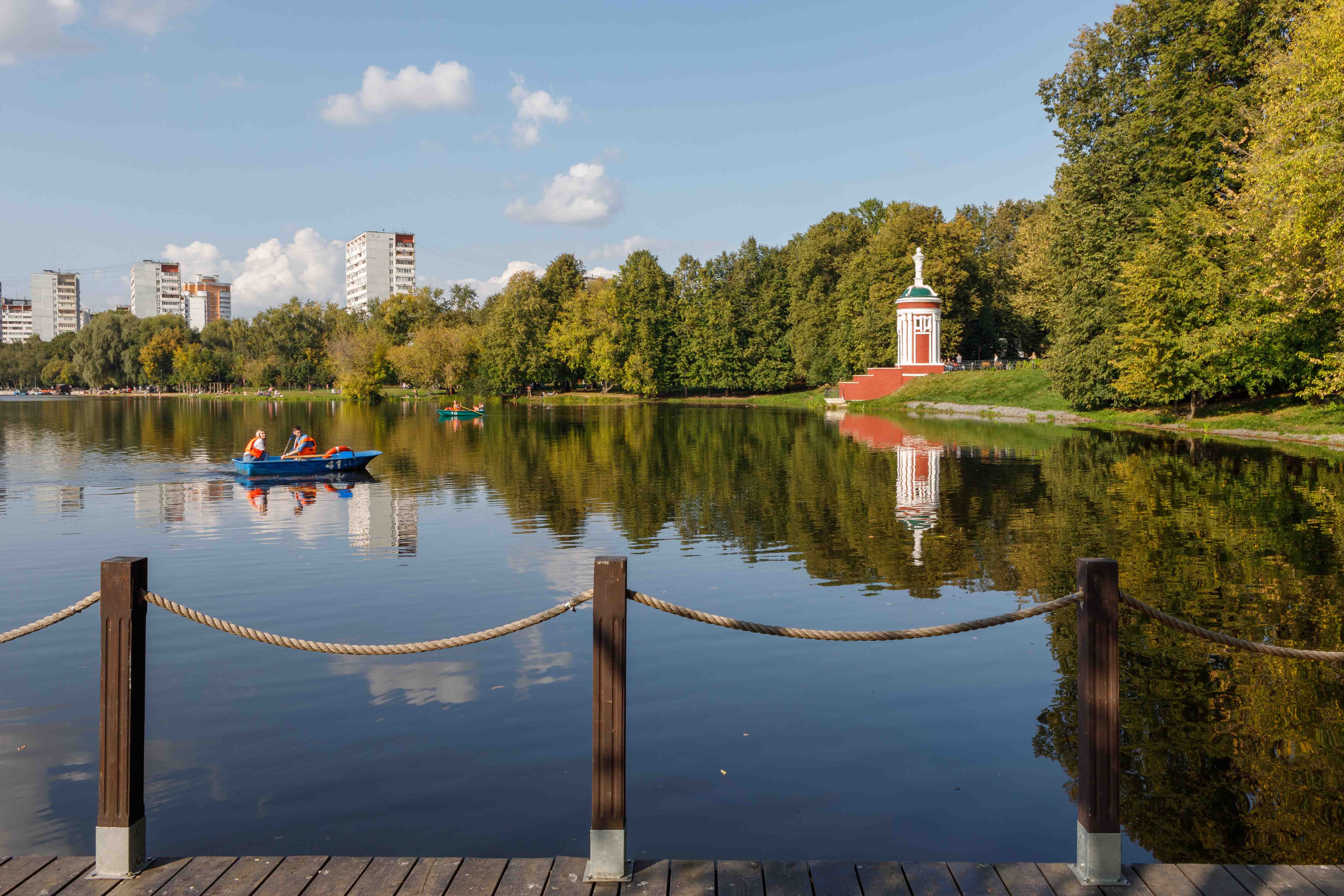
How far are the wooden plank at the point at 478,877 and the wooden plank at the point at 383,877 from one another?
1.3 inches

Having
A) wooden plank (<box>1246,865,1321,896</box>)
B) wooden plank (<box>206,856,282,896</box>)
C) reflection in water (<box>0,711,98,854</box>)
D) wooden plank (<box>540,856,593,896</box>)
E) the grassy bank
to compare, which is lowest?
reflection in water (<box>0,711,98,854</box>)

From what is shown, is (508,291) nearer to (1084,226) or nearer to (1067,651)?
(1084,226)

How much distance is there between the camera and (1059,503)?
67.9 feet

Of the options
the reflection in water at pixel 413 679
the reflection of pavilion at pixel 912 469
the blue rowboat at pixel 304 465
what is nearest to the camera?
the reflection in water at pixel 413 679

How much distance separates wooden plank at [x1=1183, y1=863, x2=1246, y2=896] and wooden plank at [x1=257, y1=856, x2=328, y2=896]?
413 centimetres

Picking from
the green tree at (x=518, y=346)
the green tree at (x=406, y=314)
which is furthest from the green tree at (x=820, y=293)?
the green tree at (x=406, y=314)

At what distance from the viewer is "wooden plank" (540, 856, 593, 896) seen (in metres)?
4.59

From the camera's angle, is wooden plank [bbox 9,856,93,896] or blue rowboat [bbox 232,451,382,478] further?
blue rowboat [bbox 232,451,382,478]

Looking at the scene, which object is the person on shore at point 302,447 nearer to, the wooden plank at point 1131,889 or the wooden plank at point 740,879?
the wooden plank at point 740,879

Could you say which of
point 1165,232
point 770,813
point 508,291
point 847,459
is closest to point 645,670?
point 770,813

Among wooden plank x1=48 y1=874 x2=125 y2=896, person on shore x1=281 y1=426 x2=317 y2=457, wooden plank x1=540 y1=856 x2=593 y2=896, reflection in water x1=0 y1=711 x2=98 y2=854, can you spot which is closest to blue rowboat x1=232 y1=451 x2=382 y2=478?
person on shore x1=281 y1=426 x2=317 y2=457

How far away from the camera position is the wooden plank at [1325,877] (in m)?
4.59

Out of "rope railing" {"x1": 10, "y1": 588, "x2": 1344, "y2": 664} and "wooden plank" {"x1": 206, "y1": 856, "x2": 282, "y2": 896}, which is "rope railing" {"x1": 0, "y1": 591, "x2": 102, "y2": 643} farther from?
"wooden plank" {"x1": 206, "y1": 856, "x2": 282, "y2": 896}

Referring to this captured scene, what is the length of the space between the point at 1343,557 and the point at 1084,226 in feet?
118
